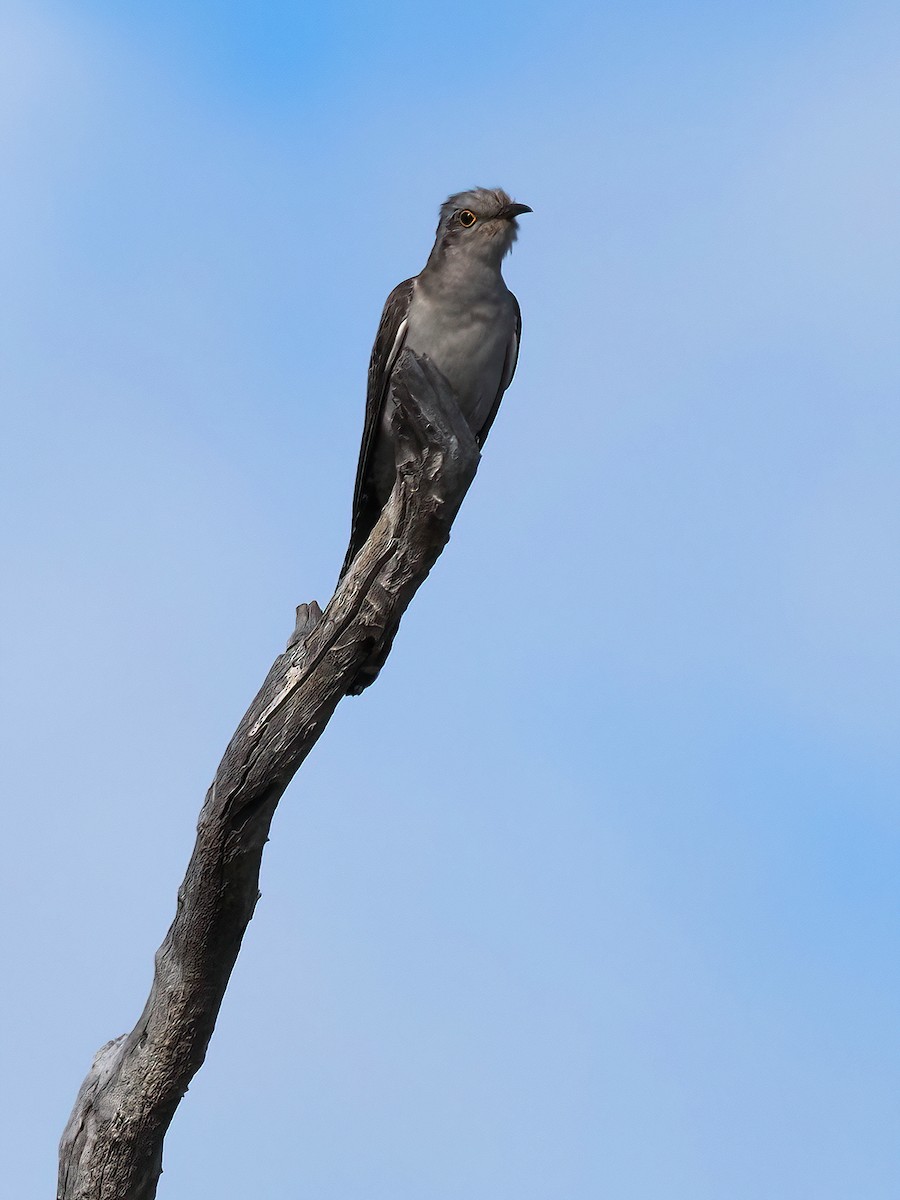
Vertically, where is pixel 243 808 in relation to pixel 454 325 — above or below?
below

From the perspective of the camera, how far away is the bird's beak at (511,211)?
902cm

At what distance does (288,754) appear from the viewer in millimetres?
7430

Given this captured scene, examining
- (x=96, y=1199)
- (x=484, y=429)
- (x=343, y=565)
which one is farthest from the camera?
(x=484, y=429)

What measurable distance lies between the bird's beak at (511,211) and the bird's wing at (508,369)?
0.60m

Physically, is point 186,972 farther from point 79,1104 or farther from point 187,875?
point 79,1104

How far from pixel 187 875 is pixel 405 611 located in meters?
2.00

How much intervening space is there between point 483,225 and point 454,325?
78 cm

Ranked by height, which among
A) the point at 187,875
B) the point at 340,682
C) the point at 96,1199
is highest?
the point at 340,682

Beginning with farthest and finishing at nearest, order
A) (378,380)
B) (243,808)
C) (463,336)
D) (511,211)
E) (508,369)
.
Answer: (508,369)
(378,380)
(511,211)
(463,336)
(243,808)

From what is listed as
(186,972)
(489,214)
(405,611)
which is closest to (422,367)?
(405,611)

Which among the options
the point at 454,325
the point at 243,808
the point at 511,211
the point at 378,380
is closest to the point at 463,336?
the point at 454,325

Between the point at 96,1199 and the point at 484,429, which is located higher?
the point at 484,429

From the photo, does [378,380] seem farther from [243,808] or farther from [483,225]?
[243,808]

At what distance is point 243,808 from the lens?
24.2 ft
